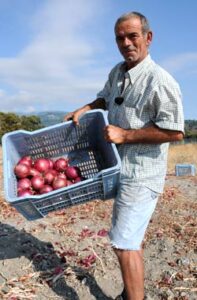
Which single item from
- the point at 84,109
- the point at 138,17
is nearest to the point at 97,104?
the point at 84,109

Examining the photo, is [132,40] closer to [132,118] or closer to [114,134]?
[132,118]

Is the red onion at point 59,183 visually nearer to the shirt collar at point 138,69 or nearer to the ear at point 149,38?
the shirt collar at point 138,69

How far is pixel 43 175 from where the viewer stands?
3.38 metres

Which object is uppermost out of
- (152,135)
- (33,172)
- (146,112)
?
(146,112)

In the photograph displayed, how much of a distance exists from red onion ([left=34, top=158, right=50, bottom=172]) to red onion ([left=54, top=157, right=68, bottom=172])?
7 cm

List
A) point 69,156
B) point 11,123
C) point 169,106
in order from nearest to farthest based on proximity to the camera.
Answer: point 169,106 < point 69,156 < point 11,123

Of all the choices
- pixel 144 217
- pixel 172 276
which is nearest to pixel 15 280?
pixel 172 276

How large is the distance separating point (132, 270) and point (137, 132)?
84cm

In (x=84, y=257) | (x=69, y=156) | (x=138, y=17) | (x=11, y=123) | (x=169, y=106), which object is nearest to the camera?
(x=169, y=106)

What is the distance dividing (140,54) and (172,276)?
1.98 meters

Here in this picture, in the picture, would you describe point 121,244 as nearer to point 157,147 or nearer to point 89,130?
point 157,147

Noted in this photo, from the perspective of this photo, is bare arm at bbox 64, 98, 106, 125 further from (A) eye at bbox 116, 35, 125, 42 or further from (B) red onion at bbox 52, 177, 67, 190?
(A) eye at bbox 116, 35, 125, 42

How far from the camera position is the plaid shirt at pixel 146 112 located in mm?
2707

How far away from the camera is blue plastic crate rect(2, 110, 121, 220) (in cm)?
287
